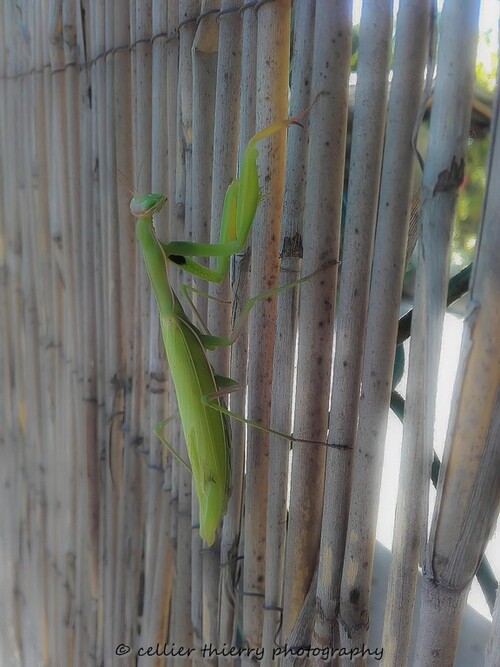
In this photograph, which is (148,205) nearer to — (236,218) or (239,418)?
(236,218)

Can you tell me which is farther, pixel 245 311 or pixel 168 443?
pixel 168 443

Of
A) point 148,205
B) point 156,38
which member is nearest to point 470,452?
point 148,205

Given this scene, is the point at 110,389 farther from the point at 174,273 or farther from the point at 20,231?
the point at 20,231

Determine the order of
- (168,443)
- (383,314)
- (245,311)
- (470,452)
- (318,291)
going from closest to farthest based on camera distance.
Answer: (470,452) < (383,314) < (318,291) < (245,311) < (168,443)

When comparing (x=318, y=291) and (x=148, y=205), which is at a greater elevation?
(x=148, y=205)

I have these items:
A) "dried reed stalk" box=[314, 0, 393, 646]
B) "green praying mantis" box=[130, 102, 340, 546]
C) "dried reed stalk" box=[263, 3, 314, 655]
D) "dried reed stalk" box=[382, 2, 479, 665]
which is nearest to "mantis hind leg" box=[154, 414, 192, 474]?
"green praying mantis" box=[130, 102, 340, 546]

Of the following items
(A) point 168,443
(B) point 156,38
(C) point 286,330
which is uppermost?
(B) point 156,38

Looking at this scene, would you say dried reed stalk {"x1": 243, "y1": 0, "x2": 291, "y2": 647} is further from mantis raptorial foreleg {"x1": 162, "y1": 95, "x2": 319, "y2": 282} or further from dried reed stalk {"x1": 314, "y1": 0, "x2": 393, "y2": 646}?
dried reed stalk {"x1": 314, "y1": 0, "x2": 393, "y2": 646}

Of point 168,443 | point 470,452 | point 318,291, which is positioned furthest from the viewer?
point 168,443

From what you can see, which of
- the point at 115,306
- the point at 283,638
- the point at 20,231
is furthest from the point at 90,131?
the point at 283,638
